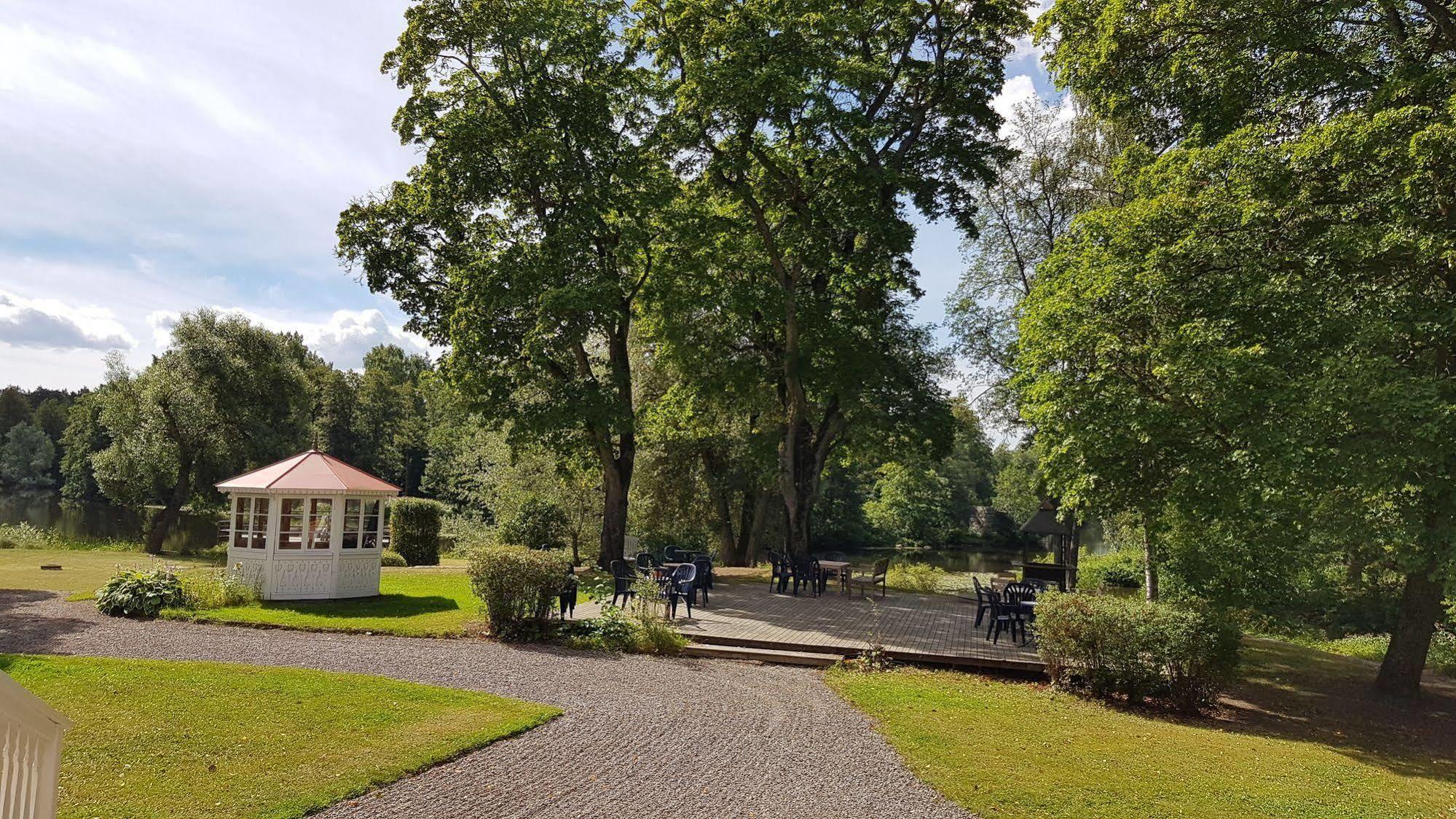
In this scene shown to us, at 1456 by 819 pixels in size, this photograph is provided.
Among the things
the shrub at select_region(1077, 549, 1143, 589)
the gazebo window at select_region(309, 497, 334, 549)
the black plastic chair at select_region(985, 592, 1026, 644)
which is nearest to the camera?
the black plastic chair at select_region(985, 592, 1026, 644)

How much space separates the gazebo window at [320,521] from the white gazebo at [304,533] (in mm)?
14

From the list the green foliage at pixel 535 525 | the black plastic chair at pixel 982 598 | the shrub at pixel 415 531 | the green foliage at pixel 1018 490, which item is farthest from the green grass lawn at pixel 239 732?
the green foliage at pixel 1018 490

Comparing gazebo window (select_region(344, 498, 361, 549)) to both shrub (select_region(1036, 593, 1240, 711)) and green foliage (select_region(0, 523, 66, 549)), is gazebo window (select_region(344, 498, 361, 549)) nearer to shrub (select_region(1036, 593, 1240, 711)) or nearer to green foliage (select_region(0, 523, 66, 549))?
shrub (select_region(1036, 593, 1240, 711))

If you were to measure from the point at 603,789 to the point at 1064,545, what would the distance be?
18.6m

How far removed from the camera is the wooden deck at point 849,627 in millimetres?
11344

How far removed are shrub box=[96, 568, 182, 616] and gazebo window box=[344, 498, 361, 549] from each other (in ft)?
9.08

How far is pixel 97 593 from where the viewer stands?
13.4 metres

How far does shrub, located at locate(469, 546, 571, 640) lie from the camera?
12008mm

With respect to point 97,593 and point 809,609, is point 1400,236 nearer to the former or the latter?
point 809,609

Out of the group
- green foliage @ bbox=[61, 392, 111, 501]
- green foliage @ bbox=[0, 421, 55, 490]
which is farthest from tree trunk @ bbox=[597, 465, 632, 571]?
green foliage @ bbox=[0, 421, 55, 490]

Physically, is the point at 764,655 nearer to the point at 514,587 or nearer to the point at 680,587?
the point at 680,587

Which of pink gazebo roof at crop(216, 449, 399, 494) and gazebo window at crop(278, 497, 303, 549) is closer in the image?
pink gazebo roof at crop(216, 449, 399, 494)

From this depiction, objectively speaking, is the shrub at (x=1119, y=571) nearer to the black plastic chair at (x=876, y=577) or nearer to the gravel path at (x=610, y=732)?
the black plastic chair at (x=876, y=577)

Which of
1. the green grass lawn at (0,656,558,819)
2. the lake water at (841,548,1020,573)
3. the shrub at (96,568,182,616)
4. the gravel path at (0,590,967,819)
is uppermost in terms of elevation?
the shrub at (96,568,182,616)
